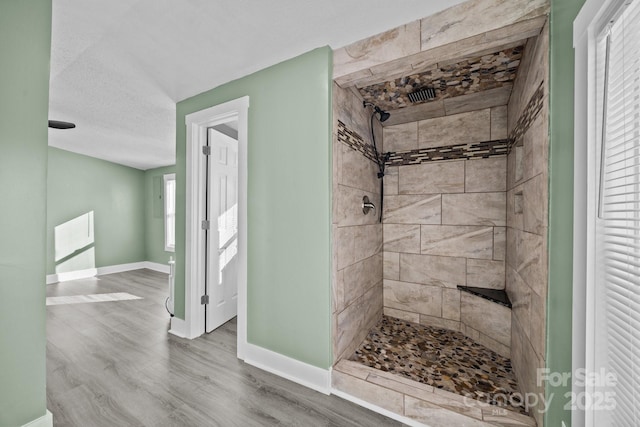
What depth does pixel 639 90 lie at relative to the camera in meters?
0.78

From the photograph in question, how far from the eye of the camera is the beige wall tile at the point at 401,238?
2.57m

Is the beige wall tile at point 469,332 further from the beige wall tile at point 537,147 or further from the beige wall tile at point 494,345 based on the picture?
the beige wall tile at point 537,147

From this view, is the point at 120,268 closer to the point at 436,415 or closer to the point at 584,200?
the point at 436,415

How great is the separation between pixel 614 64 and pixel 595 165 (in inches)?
13.9

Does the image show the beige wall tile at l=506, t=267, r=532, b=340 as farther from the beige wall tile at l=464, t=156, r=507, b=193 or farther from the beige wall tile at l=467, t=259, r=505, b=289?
the beige wall tile at l=464, t=156, r=507, b=193

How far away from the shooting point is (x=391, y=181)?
8.80 feet

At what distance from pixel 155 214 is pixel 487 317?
6139 mm

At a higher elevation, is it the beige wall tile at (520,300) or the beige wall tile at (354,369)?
the beige wall tile at (520,300)

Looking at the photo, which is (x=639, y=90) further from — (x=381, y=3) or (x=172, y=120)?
(x=172, y=120)

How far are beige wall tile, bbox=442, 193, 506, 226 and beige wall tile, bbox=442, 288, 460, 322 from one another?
0.67 m

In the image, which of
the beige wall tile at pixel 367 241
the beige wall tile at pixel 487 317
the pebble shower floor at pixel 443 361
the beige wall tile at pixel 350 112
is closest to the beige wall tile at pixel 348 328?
the pebble shower floor at pixel 443 361

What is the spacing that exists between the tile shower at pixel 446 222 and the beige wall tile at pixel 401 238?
0.04ft

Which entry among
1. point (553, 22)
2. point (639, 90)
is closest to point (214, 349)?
point (639, 90)

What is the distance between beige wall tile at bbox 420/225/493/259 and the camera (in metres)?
2.26
